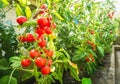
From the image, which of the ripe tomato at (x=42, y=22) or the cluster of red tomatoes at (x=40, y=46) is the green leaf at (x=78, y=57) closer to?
the cluster of red tomatoes at (x=40, y=46)

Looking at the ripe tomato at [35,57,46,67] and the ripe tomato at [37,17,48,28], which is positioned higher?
the ripe tomato at [37,17,48,28]

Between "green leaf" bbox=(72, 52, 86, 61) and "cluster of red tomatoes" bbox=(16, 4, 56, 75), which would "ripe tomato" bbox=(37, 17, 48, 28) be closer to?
"cluster of red tomatoes" bbox=(16, 4, 56, 75)

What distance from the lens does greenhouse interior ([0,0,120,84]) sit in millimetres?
1261

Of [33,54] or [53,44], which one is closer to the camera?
[33,54]

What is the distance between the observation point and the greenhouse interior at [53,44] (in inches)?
49.6

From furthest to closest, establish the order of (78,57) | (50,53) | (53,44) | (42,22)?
(78,57), (53,44), (50,53), (42,22)

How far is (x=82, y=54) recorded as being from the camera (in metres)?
2.48

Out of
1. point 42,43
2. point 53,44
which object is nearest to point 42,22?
point 42,43

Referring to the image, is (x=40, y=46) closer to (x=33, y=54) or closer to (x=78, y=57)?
(x=33, y=54)

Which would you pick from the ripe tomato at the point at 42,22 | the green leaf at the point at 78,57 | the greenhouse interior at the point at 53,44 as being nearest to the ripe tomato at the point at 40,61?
the greenhouse interior at the point at 53,44

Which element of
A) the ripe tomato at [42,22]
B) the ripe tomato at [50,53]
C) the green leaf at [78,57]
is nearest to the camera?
the ripe tomato at [42,22]

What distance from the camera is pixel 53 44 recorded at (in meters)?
1.44

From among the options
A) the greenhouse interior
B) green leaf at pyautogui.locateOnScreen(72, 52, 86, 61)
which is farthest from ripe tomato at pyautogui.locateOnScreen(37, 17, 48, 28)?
green leaf at pyautogui.locateOnScreen(72, 52, 86, 61)

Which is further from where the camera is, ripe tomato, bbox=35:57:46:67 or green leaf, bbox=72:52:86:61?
green leaf, bbox=72:52:86:61
